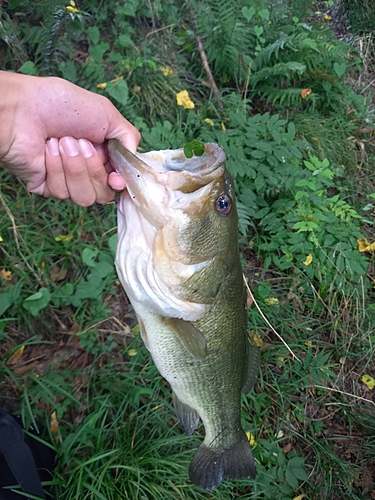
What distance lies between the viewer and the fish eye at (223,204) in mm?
1413

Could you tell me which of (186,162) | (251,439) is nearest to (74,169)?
(186,162)

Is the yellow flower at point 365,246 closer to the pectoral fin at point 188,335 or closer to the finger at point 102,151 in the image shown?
the pectoral fin at point 188,335

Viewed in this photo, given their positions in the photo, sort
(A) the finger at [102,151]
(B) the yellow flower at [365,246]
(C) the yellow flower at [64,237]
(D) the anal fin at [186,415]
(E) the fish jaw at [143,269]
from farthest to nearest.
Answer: (B) the yellow flower at [365,246], (C) the yellow flower at [64,237], (D) the anal fin at [186,415], (A) the finger at [102,151], (E) the fish jaw at [143,269]

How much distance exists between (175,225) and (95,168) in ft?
1.27

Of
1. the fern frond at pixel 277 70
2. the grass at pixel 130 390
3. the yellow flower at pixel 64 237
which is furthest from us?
the fern frond at pixel 277 70

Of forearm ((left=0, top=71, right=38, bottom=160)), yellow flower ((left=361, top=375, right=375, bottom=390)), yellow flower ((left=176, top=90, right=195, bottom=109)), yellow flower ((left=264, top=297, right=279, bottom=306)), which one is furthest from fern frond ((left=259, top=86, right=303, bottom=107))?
forearm ((left=0, top=71, right=38, bottom=160))

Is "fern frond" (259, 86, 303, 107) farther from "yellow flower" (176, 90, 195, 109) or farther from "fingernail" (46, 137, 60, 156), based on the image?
"fingernail" (46, 137, 60, 156)

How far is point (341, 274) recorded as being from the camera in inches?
125

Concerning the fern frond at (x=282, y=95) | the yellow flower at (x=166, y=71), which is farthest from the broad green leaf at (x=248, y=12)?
the yellow flower at (x=166, y=71)

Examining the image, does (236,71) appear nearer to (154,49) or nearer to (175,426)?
(154,49)

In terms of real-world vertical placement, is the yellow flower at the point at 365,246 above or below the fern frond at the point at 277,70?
below

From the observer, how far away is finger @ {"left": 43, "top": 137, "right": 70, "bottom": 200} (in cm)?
147

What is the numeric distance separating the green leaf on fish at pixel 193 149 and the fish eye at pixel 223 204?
0.19 m

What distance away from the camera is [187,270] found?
144 cm
